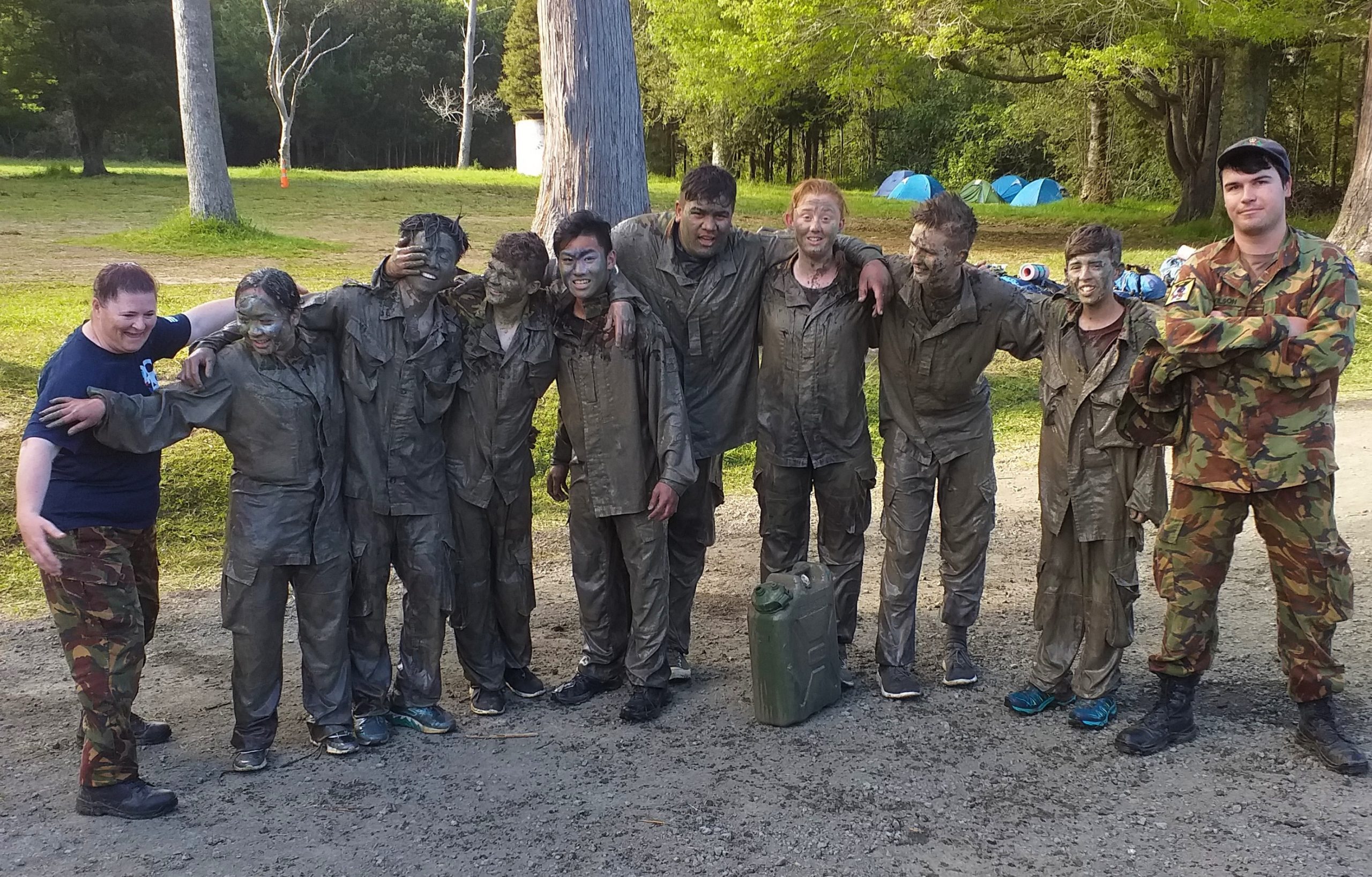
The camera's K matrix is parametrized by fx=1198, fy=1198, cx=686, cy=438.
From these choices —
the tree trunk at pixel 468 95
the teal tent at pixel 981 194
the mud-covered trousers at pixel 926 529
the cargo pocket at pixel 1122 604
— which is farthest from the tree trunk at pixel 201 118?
the tree trunk at pixel 468 95

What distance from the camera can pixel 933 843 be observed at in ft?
12.0

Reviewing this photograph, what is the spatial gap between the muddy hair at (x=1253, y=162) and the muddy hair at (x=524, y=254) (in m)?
2.38

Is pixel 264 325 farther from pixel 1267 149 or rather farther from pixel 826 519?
pixel 1267 149

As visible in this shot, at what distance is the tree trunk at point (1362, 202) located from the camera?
15.4 meters

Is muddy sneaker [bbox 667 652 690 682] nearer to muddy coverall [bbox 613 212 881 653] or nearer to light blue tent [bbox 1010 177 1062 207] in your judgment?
muddy coverall [bbox 613 212 881 653]

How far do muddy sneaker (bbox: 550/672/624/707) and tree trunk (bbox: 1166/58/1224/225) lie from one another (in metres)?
20.6

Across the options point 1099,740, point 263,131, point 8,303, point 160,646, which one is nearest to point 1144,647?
point 1099,740

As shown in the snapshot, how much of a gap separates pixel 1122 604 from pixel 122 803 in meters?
3.50

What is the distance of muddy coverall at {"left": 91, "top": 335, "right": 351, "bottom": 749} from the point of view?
4.08 metres

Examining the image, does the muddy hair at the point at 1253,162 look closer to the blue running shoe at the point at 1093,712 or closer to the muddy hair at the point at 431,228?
the blue running shoe at the point at 1093,712

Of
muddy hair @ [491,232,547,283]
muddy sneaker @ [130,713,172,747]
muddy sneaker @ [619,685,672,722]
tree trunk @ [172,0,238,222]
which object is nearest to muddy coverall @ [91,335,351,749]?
muddy sneaker @ [130,713,172,747]

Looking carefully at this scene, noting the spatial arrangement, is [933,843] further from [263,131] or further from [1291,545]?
[263,131]

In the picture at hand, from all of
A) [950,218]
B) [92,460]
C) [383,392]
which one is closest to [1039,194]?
[950,218]

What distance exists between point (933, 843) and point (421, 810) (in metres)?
1.63
